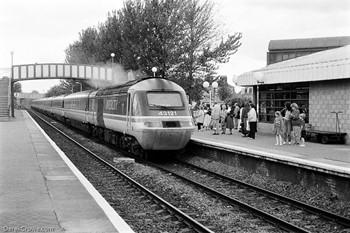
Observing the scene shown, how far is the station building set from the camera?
17672 mm

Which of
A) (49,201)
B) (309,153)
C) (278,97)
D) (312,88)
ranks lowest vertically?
(49,201)

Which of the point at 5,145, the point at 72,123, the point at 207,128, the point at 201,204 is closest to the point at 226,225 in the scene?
the point at 201,204

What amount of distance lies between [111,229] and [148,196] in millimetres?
4084

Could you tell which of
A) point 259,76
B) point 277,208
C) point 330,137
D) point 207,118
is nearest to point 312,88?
point 330,137

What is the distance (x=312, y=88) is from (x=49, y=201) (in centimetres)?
1404

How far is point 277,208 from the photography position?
9867 millimetres

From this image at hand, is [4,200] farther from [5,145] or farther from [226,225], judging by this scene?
[5,145]

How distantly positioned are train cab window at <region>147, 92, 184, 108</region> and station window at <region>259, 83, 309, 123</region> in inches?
264

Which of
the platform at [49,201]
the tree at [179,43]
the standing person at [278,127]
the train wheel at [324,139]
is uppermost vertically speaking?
the tree at [179,43]

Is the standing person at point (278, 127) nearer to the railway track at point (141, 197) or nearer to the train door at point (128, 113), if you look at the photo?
the train door at point (128, 113)

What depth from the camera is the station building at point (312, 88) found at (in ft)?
58.0

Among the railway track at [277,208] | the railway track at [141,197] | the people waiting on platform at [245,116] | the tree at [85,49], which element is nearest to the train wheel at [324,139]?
the people waiting on platform at [245,116]

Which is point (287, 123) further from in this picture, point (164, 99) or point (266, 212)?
point (266, 212)

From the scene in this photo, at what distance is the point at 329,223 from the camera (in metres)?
8.67
